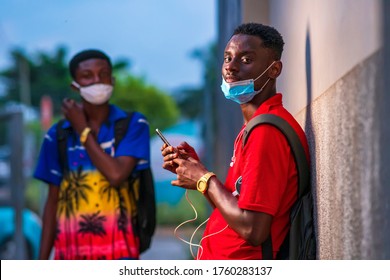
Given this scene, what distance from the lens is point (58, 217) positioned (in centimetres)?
542

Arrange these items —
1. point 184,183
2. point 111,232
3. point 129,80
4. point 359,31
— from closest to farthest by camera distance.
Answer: point 359,31 < point 184,183 < point 111,232 < point 129,80

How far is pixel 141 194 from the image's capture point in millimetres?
5426

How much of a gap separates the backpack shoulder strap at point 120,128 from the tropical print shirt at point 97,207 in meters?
0.02

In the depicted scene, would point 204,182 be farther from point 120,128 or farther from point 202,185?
point 120,128

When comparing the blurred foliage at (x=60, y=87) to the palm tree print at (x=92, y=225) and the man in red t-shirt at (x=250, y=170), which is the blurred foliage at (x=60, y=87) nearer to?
the palm tree print at (x=92, y=225)

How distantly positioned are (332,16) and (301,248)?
85 cm

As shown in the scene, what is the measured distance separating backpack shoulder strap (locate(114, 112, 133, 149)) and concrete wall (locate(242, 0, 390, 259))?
1.20 m

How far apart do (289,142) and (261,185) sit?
0.25 m

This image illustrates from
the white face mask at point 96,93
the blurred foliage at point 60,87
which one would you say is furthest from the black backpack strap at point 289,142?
the blurred foliage at point 60,87

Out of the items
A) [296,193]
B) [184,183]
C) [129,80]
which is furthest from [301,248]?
[129,80]

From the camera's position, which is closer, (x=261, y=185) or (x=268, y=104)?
(x=261, y=185)

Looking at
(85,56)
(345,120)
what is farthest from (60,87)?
(345,120)

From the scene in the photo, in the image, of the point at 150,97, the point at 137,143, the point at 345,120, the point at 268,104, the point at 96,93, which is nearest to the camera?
the point at 345,120
